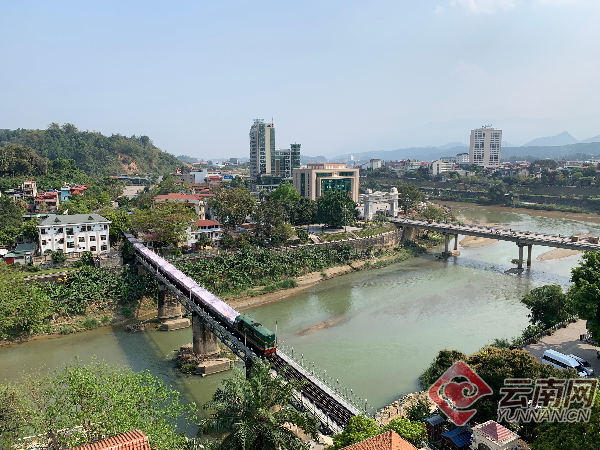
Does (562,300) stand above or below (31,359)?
above

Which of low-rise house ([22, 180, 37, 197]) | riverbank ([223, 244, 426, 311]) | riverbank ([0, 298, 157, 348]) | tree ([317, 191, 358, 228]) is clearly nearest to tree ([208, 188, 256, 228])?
tree ([317, 191, 358, 228])

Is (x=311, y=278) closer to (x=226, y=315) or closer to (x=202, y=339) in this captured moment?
(x=202, y=339)

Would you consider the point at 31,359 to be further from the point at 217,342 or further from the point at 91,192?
the point at 91,192

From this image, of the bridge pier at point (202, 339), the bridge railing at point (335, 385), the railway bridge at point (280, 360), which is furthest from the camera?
the bridge pier at point (202, 339)

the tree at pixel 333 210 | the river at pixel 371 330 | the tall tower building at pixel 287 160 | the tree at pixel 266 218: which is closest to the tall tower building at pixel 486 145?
the tall tower building at pixel 287 160

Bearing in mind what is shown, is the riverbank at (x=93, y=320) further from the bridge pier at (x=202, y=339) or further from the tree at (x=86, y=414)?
the tree at (x=86, y=414)

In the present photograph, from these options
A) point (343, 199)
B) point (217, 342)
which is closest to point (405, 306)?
point (217, 342)
